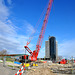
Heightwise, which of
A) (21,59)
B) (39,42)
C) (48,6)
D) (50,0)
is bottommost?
(21,59)

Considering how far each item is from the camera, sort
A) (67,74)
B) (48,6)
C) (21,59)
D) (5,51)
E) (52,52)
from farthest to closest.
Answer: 1. (52,52)
2. (5,51)
3. (48,6)
4. (21,59)
5. (67,74)

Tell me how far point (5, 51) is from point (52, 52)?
94.8 m

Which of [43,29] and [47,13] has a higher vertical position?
[47,13]

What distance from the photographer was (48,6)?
68062mm

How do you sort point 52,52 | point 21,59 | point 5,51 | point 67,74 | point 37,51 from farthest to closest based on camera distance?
point 52,52 < point 5,51 < point 37,51 < point 21,59 < point 67,74

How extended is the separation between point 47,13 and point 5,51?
5575cm

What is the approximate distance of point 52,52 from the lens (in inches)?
6905

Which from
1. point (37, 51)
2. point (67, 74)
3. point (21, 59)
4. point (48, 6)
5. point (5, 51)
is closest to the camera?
point (67, 74)

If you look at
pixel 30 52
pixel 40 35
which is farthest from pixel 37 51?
pixel 40 35

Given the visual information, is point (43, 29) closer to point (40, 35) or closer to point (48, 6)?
point (40, 35)

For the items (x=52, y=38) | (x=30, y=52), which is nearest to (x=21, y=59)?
(x=30, y=52)

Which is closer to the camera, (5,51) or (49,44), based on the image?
(5,51)

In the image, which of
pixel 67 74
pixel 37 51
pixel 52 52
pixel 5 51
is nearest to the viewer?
pixel 67 74

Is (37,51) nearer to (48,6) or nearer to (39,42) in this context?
(39,42)
